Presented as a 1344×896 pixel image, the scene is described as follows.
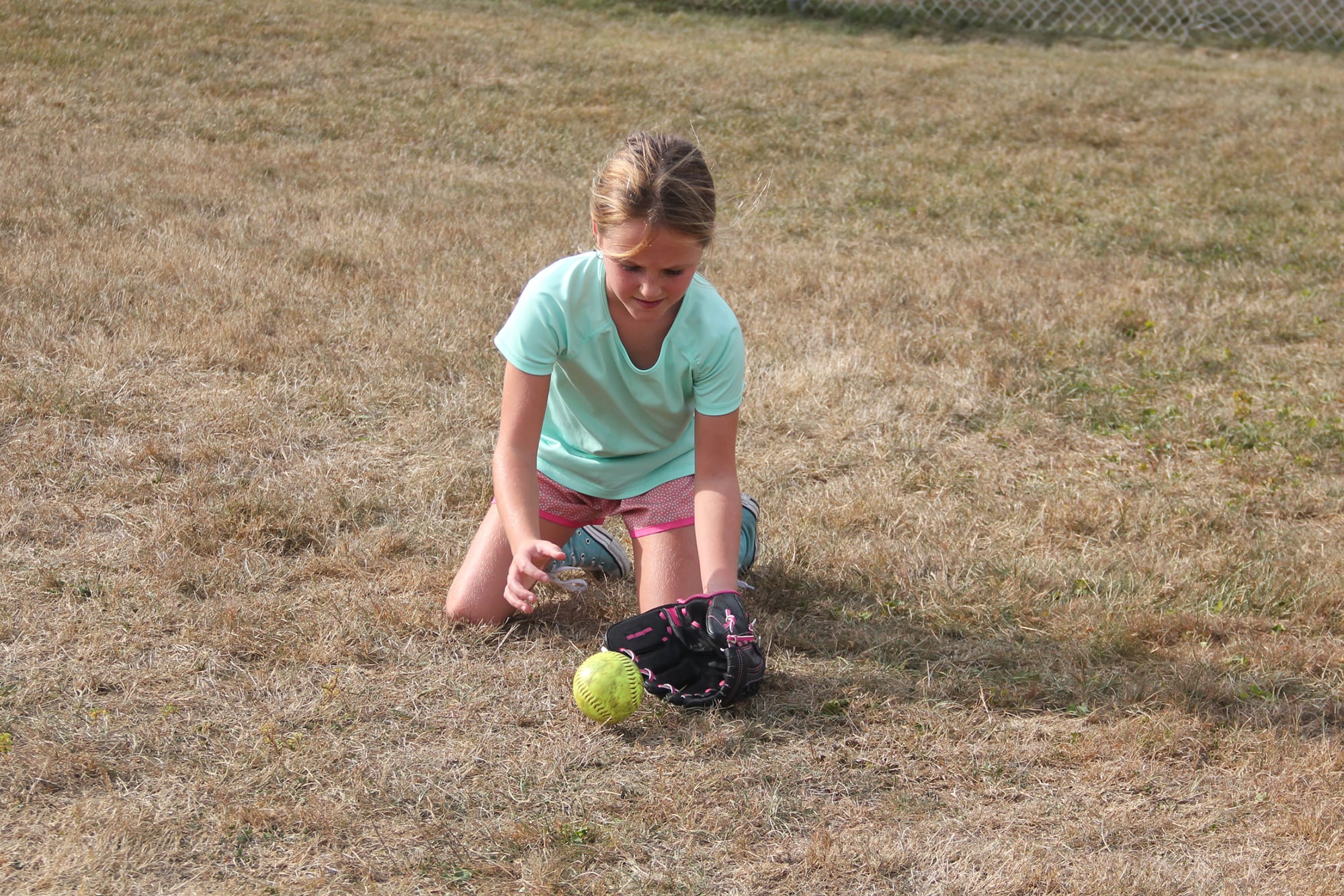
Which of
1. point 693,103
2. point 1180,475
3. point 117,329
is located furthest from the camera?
point 693,103

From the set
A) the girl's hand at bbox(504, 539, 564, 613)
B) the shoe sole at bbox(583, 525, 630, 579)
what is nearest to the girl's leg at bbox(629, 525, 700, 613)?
the shoe sole at bbox(583, 525, 630, 579)

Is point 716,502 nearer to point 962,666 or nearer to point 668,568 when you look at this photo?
point 668,568

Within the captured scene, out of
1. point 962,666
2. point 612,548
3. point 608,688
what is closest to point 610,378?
point 612,548

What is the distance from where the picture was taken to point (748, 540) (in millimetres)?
3797

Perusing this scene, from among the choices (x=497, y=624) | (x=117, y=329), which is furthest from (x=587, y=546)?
(x=117, y=329)

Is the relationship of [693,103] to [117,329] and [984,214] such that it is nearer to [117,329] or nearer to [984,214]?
[984,214]

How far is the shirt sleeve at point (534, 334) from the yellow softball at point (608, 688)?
31.1 inches

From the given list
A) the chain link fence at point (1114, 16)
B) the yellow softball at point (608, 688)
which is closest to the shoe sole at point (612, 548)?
the yellow softball at point (608, 688)

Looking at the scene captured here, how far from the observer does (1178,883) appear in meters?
2.63

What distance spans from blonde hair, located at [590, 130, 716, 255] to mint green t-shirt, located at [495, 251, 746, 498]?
12.9 inches

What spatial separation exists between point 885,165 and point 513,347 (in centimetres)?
726

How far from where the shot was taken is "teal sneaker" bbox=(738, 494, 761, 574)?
3.79 meters

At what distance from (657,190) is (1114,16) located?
15.1m

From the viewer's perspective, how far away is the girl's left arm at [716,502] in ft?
10.6
